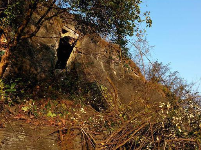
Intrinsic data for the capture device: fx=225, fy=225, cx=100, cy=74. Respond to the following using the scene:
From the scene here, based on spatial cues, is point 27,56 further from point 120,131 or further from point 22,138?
point 120,131

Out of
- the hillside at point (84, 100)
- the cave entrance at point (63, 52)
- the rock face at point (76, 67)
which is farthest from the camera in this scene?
the cave entrance at point (63, 52)

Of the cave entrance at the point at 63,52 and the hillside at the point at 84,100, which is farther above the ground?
the cave entrance at the point at 63,52

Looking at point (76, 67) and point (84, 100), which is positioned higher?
point (76, 67)

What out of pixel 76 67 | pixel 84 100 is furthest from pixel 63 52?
pixel 84 100

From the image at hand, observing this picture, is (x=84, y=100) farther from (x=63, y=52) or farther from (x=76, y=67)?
(x=63, y=52)

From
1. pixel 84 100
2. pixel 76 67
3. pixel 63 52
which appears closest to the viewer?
pixel 84 100

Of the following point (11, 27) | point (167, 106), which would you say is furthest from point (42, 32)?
point (167, 106)

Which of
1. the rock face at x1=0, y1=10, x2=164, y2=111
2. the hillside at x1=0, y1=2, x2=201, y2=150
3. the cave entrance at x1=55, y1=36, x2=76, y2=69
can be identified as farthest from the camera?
the cave entrance at x1=55, y1=36, x2=76, y2=69

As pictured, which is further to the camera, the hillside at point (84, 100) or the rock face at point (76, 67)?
the rock face at point (76, 67)

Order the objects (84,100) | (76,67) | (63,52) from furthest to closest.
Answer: (63,52)
(76,67)
(84,100)

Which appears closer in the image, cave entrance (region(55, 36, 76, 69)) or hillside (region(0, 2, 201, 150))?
hillside (region(0, 2, 201, 150))

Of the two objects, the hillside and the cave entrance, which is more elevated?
the cave entrance

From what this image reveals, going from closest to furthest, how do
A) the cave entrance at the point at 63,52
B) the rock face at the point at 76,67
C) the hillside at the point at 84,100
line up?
the hillside at the point at 84,100, the rock face at the point at 76,67, the cave entrance at the point at 63,52

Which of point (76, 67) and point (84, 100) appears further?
point (76, 67)
